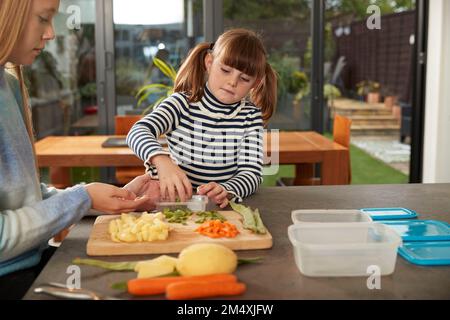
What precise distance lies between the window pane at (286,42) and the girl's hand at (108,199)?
10.6 ft

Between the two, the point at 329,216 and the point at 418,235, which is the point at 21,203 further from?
the point at 418,235

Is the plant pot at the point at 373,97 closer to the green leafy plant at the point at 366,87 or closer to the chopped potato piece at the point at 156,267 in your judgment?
the green leafy plant at the point at 366,87

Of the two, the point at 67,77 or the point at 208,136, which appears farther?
the point at 67,77

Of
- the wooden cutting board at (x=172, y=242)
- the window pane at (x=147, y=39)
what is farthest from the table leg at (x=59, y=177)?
the wooden cutting board at (x=172, y=242)

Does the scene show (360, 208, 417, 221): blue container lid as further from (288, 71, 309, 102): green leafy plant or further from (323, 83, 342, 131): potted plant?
(323, 83, 342, 131): potted plant

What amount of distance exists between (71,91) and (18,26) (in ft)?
11.0

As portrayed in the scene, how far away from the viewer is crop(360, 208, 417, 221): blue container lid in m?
1.34

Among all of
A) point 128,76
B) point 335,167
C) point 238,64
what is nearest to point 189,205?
point 238,64

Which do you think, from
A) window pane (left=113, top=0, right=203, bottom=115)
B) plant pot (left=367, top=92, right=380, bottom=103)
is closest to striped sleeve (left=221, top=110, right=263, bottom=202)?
window pane (left=113, top=0, right=203, bottom=115)

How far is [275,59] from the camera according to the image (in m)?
4.55

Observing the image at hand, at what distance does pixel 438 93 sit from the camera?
421cm

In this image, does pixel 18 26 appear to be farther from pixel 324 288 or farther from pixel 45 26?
pixel 324 288

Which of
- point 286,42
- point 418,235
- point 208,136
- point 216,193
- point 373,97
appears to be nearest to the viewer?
point 418,235

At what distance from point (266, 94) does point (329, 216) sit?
869mm
